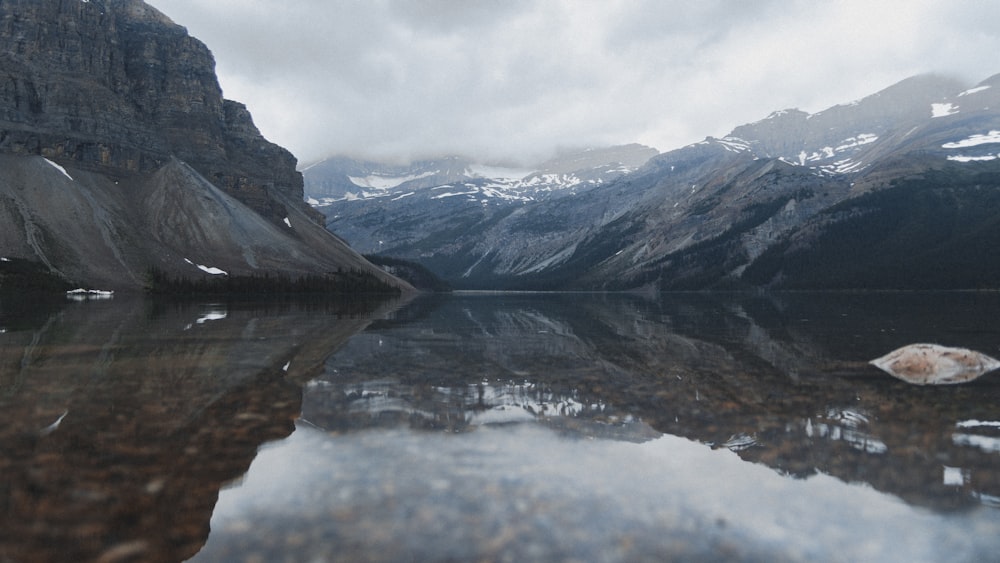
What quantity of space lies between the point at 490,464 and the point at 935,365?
19210mm

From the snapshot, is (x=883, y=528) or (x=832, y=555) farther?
(x=883, y=528)

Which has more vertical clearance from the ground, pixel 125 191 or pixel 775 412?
pixel 125 191

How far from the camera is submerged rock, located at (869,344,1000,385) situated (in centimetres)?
1919

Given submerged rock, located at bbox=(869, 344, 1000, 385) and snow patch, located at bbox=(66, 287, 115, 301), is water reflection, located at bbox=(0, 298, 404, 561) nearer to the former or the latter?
submerged rock, located at bbox=(869, 344, 1000, 385)

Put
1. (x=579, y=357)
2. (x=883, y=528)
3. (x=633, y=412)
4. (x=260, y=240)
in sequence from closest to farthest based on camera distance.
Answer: (x=883, y=528), (x=633, y=412), (x=579, y=357), (x=260, y=240)

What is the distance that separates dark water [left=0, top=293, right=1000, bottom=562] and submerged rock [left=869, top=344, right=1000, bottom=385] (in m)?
0.95

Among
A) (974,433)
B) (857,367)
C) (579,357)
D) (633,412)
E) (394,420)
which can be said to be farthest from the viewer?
(579,357)

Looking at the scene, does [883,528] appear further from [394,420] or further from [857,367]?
[857,367]

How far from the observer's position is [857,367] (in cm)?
2166

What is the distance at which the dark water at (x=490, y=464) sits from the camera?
23.5 feet

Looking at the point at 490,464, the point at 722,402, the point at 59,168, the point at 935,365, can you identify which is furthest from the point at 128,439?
the point at 59,168

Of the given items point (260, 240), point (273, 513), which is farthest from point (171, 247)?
point (273, 513)

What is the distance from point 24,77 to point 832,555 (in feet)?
873

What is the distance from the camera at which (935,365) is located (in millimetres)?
20438
